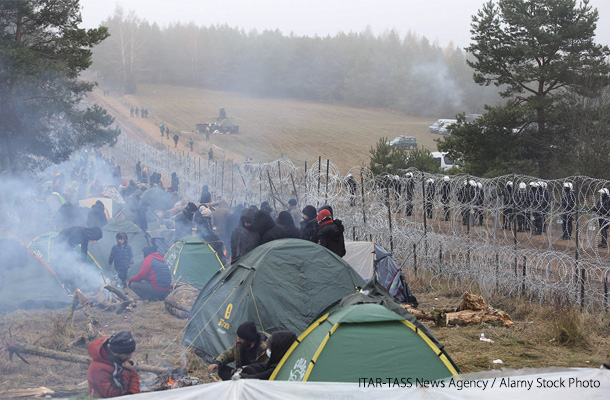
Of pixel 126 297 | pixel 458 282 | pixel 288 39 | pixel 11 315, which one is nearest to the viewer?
pixel 11 315

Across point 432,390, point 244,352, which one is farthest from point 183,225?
point 432,390

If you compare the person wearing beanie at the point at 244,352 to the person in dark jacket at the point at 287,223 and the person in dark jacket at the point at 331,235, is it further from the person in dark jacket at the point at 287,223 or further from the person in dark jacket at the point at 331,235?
the person in dark jacket at the point at 287,223

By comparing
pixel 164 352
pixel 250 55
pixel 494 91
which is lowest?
pixel 164 352

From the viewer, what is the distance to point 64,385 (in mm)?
5766

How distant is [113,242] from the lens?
459 inches

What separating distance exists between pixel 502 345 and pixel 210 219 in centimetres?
745

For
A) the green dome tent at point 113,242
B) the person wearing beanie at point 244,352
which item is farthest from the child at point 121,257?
the person wearing beanie at point 244,352

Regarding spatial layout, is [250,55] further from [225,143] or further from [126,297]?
[126,297]

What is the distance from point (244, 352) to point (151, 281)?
178 inches

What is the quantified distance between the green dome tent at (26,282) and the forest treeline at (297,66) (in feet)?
197

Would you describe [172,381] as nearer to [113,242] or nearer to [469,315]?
[469,315]

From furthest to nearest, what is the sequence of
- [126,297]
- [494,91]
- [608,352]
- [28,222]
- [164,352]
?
[494,91]
[28,222]
[126,297]
[164,352]
[608,352]

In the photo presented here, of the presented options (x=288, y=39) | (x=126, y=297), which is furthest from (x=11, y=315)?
(x=288, y=39)

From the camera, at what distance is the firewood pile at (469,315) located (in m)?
7.86
